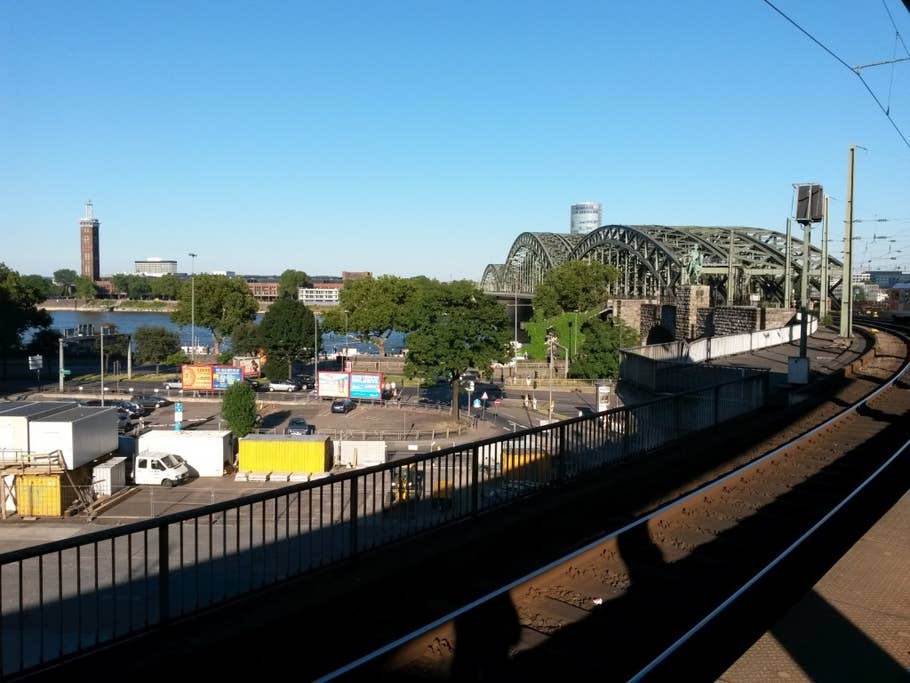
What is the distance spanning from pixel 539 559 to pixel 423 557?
3.62 ft

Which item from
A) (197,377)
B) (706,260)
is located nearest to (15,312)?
(197,377)

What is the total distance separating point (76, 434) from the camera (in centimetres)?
1975

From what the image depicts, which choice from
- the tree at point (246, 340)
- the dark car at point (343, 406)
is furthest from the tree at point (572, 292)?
the dark car at point (343, 406)

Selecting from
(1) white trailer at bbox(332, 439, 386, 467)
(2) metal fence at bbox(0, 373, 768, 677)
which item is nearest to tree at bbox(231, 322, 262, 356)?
(1) white trailer at bbox(332, 439, 386, 467)

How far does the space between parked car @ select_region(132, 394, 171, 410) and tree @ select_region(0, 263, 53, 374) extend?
61.3 feet

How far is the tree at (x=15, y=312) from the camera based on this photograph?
52.7m

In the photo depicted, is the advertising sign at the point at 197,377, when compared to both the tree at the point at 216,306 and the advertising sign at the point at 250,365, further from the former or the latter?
the tree at the point at 216,306

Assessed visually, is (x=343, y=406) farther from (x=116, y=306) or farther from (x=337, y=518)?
(x=116, y=306)

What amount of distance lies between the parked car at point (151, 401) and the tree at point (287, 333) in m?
8.92

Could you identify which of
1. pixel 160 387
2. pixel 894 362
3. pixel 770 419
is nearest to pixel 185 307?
pixel 160 387

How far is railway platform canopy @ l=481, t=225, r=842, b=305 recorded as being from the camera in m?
57.7

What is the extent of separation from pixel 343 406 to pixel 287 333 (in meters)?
13.3

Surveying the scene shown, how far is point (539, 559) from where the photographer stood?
19.5 feet

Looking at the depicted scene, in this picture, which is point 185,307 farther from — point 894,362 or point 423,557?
point 423,557
